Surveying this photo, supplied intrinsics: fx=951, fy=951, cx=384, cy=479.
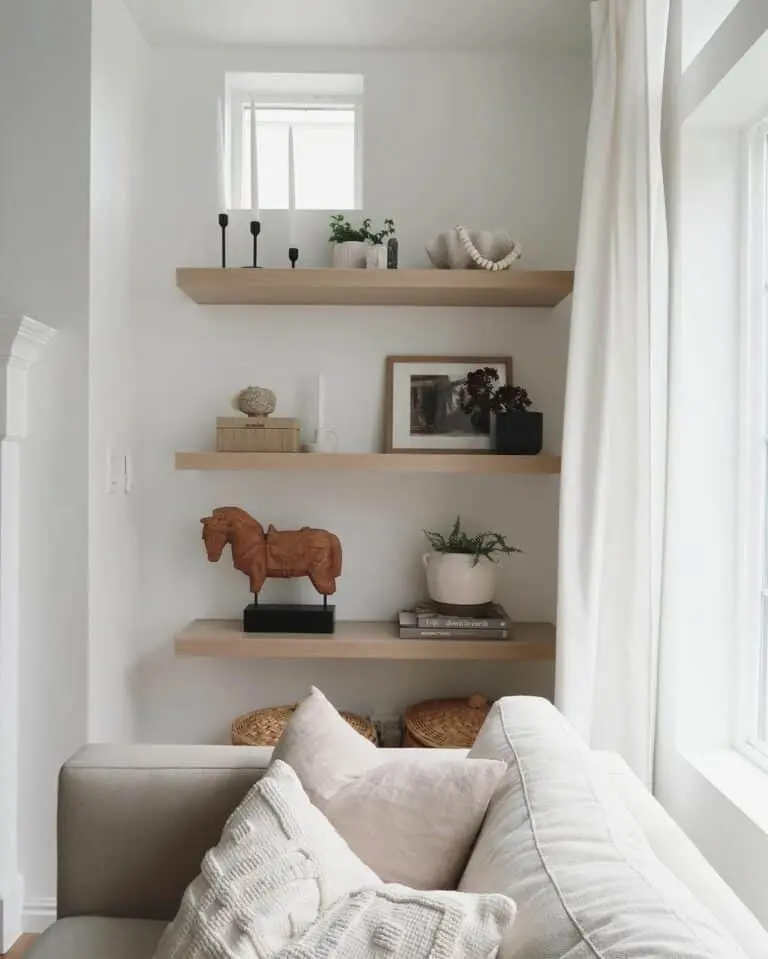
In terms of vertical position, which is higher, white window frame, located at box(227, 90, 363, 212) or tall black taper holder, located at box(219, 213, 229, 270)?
white window frame, located at box(227, 90, 363, 212)

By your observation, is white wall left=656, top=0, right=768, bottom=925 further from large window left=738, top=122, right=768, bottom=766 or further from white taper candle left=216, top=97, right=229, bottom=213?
white taper candle left=216, top=97, right=229, bottom=213

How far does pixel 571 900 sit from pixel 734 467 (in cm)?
152

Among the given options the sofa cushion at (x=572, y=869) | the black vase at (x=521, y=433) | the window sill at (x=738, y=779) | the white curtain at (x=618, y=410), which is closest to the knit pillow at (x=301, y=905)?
the sofa cushion at (x=572, y=869)

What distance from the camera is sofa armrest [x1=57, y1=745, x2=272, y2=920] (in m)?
1.75

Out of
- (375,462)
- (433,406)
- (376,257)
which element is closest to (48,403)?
(375,462)

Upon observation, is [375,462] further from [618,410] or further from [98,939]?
[98,939]

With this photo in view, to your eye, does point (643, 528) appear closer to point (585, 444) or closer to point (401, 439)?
point (585, 444)

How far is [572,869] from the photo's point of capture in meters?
1.13

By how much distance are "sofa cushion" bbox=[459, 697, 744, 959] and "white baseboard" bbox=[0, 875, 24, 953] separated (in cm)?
162

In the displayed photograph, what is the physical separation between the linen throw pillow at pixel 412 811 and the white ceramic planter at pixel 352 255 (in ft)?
5.78

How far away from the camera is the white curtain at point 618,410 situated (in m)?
2.35

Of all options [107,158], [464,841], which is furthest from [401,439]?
[464,841]

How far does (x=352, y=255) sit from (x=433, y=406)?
544 millimetres

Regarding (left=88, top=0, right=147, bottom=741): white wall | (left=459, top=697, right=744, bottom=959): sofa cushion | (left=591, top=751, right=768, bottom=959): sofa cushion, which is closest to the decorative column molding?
(left=88, top=0, right=147, bottom=741): white wall
